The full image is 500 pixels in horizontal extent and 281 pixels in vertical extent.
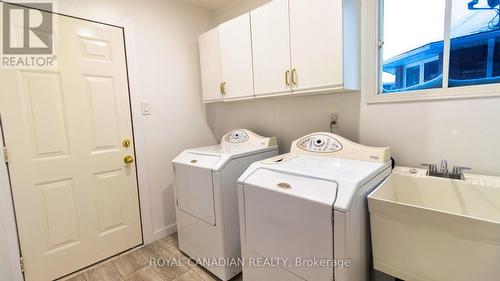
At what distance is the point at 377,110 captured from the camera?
1.61 m

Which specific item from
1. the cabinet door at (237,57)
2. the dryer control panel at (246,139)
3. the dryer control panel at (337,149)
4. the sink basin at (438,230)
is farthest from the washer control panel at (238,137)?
the sink basin at (438,230)

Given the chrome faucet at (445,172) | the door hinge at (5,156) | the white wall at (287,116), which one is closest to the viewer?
the chrome faucet at (445,172)

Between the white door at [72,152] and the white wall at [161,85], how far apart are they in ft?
0.35

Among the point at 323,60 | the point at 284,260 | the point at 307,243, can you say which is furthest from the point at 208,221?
the point at 323,60

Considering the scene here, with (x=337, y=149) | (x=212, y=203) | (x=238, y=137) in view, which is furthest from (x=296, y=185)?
(x=238, y=137)

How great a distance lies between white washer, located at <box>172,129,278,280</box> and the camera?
166 centimetres

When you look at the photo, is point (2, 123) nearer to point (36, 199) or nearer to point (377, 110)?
point (36, 199)

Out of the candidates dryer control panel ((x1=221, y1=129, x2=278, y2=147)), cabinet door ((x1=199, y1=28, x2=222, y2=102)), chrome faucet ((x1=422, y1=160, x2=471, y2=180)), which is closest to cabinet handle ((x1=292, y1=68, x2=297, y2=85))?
dryer control panel ((x1=221, y1=129, x2=278, y2=147))

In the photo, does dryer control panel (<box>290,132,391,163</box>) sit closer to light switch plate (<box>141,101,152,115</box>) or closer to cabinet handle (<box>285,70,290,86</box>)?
cabinet handle (<box>285,70,290,86</box>)

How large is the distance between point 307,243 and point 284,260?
0.20 metres

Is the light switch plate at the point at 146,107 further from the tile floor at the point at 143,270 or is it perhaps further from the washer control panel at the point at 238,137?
the tile floor at the point at 143,270

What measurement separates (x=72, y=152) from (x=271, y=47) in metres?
1.76

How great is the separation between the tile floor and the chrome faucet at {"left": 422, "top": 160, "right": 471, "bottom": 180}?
1.49 metres

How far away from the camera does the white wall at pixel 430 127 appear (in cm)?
125
